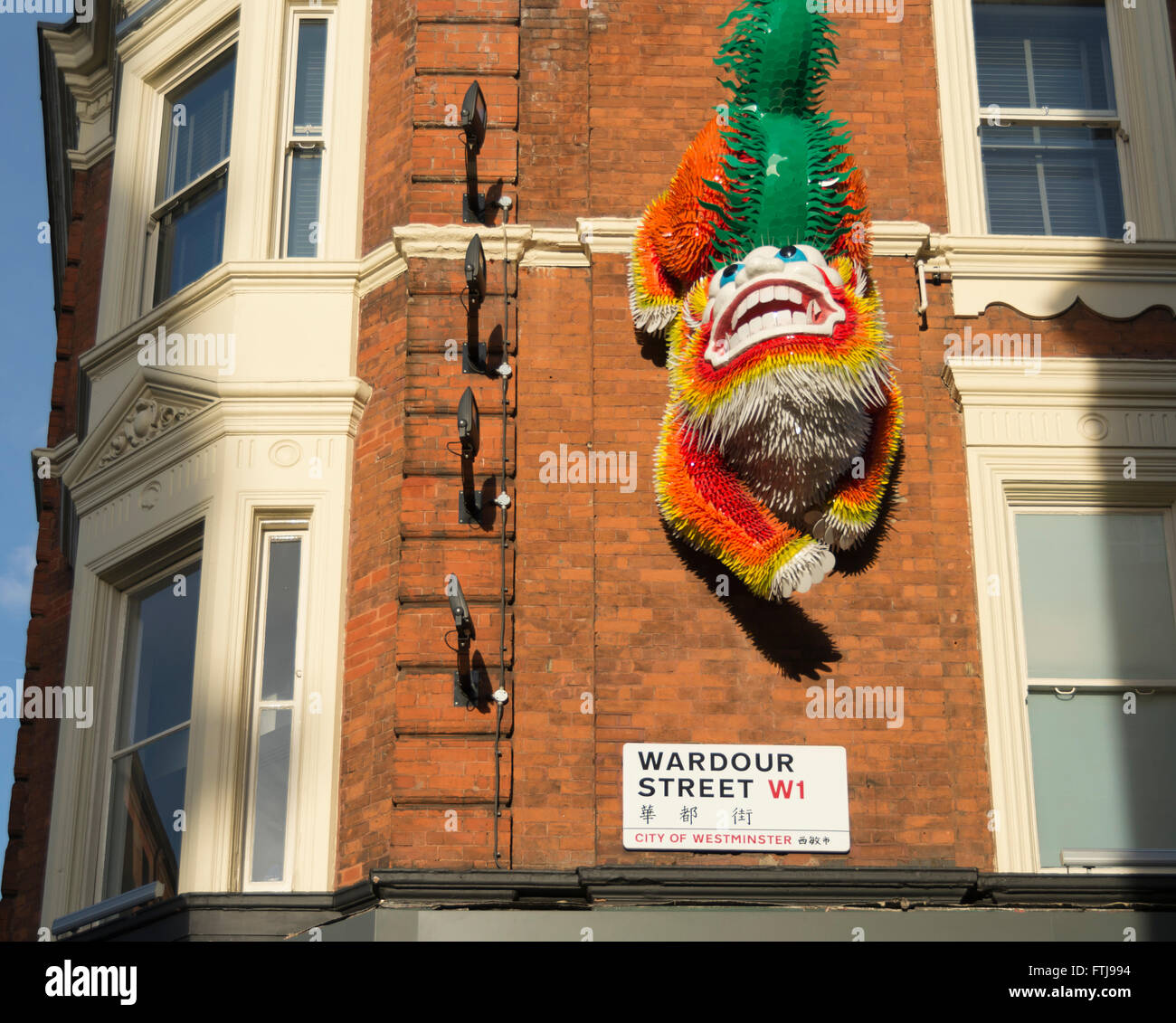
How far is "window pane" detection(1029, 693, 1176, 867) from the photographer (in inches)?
411

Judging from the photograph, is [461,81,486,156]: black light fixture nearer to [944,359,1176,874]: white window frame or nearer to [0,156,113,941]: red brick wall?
[944,359,1176,874]: white window frame

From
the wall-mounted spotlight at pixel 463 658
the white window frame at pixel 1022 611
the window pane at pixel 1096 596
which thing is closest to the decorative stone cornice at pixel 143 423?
the wall-mounted spotlight at pixel 463 658

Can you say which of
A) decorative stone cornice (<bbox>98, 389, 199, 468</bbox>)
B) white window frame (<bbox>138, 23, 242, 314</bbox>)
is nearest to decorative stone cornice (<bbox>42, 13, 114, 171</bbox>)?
white window frame (<bbox>138, 23, 242, 314</bbox>)

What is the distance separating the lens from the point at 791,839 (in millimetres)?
9938

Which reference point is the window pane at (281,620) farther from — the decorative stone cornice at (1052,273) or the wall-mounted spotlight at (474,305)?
the decorative stone cornice at (1052,273)

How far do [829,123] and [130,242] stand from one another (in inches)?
205

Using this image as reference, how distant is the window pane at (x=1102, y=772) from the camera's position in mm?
10438

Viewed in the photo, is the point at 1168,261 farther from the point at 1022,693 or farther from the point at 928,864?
Answer: the point at 928,864

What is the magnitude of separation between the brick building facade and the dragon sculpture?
13.4 inches

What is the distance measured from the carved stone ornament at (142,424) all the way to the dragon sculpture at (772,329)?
3101 millimetres

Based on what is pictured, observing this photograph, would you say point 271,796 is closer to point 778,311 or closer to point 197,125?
point 778,311
